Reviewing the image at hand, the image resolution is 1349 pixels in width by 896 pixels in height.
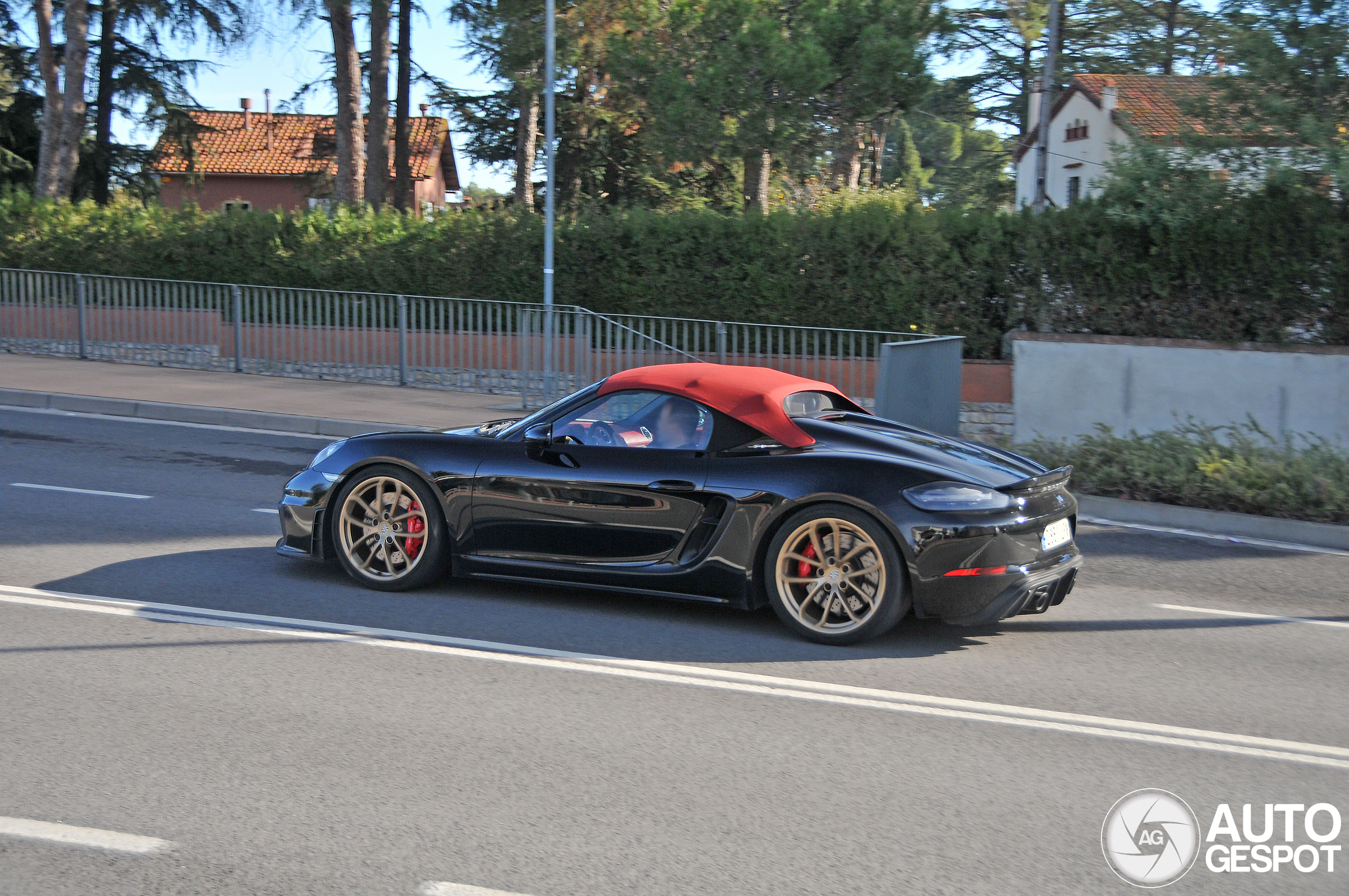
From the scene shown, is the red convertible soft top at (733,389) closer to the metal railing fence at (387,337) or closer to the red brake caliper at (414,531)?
the red brake caliper at (414,531)

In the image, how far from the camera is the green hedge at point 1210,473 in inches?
381

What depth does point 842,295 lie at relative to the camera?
18.0 meters

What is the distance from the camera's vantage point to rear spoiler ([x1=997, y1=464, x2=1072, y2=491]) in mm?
5762

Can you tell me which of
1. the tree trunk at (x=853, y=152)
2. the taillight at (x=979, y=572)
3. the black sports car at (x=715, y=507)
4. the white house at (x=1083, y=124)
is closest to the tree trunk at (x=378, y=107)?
the tree trunk at (x=853, y=152)

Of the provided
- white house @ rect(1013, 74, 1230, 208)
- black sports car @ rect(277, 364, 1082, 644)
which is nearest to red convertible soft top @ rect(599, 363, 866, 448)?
black sports car @ rect(277, 364, 1082, 644)

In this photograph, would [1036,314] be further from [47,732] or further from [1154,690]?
[47,732]

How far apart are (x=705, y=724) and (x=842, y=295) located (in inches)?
551

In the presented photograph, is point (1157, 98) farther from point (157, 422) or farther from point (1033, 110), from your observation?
point (157, 422)

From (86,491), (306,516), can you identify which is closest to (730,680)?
(306,516)

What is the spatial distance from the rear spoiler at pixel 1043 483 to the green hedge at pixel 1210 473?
173 inches

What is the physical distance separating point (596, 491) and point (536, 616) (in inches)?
29.0

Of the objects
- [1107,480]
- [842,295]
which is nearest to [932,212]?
[842,295]

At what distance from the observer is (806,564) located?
5809mm

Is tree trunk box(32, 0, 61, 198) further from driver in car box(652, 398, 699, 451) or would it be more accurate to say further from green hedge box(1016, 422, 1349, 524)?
driver in car box(652, 398, 699, 451)
